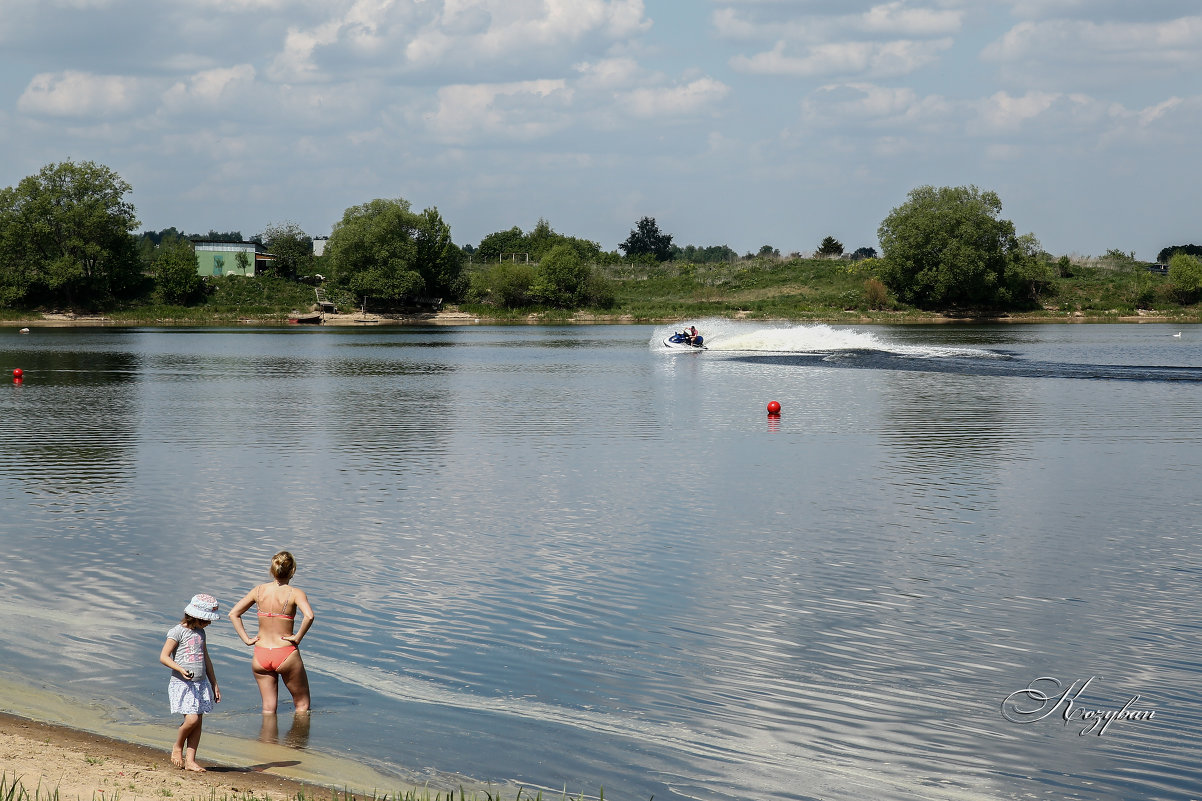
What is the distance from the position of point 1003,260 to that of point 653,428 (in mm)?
111262

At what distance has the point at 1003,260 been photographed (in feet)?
444

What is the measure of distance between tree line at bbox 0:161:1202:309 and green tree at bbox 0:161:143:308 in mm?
140

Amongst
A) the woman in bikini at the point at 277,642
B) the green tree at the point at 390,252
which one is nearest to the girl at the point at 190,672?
the woman in bikini at the point at 277,642

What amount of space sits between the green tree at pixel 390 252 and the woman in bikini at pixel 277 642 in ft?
413

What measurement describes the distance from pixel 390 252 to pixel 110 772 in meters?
129

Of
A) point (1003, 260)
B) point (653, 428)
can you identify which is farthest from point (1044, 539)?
point (1003, 260)

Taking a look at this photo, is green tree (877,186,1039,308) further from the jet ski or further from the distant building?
the distant building

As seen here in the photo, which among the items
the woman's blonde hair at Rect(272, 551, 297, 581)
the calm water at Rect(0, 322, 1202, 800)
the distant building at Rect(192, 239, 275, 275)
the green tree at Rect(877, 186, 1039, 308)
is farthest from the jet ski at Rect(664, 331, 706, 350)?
the distant building at Rect(192, 239, 275, 275)

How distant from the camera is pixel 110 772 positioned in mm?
9844

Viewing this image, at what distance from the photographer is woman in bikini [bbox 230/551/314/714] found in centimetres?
1166

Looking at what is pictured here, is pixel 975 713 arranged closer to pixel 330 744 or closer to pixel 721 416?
pixel 330 744

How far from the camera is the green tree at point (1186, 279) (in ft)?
465

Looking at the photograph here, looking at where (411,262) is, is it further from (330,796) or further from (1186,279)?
(330,796)

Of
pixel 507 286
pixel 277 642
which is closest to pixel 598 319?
pixel 507 286
